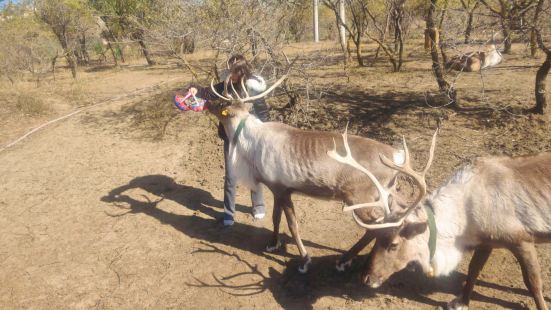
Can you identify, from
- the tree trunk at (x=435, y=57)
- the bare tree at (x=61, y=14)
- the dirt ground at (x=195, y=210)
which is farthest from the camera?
the bare tree at (x=61, y=14)

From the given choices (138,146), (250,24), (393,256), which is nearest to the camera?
(393,256)

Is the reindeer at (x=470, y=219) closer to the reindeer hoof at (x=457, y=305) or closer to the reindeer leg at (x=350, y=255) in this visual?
the reindeer hoof at (x=457, y=305)

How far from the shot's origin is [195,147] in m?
7.55

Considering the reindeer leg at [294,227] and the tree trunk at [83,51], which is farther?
the tree trunk at [83,51]

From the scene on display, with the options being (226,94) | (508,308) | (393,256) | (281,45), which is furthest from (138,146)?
(508,308)

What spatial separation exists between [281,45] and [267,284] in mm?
4796

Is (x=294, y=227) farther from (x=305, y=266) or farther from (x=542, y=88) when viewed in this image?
(x=542, y=88)

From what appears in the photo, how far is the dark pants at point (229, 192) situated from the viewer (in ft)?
15.3

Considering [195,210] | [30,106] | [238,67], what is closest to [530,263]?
[238,67]

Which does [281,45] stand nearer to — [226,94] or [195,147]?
[195,147]

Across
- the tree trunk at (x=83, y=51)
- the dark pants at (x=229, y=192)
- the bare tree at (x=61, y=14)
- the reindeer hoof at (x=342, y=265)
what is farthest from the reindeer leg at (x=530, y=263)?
the tree trunk at (x=83, y=51)

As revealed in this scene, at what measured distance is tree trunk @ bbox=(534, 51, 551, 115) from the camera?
5.93 metres

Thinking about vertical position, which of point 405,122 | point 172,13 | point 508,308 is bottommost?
point 508,308

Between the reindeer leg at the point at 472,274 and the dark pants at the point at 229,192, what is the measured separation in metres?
2.34
